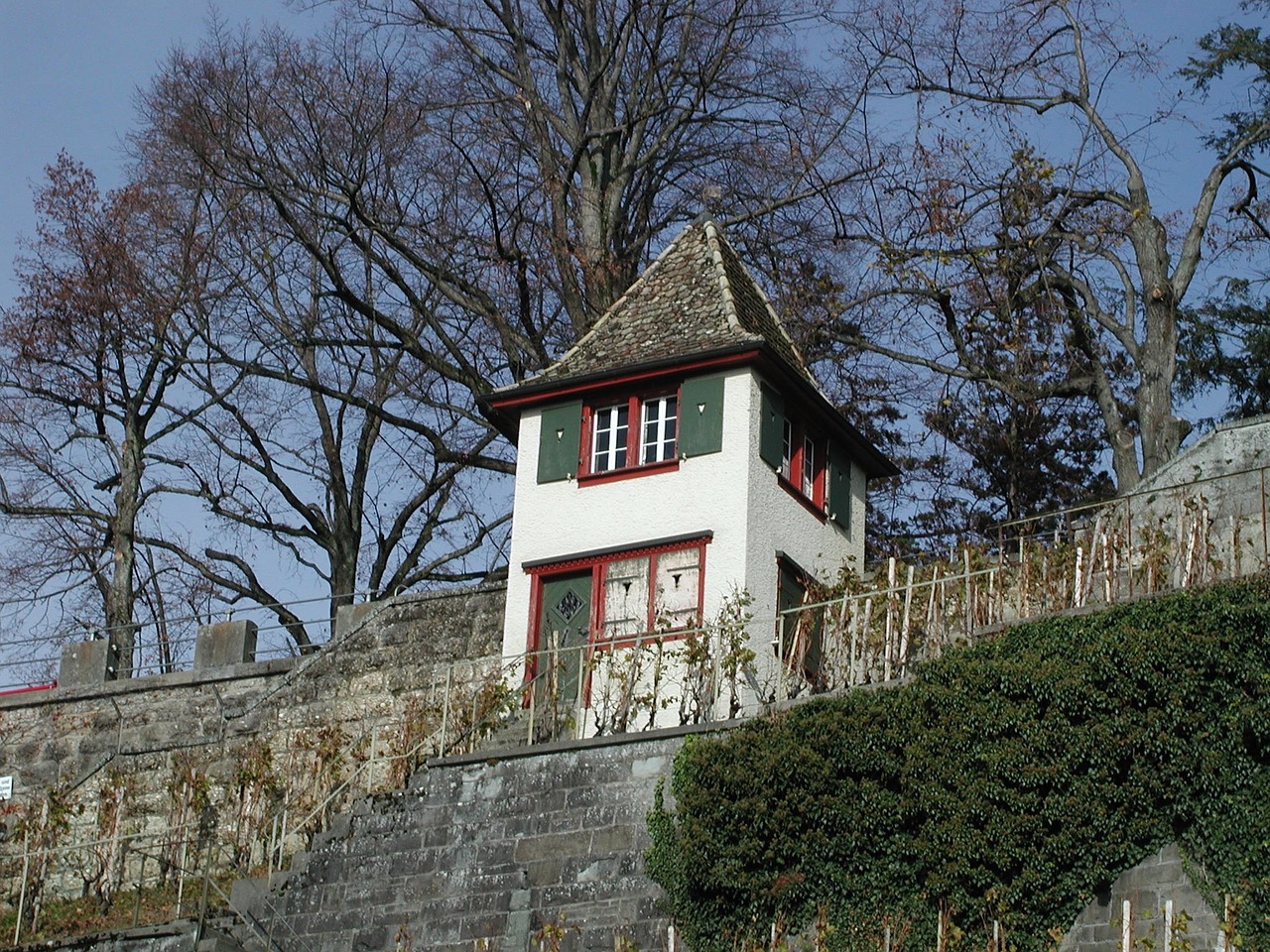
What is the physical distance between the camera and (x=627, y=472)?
22.8m

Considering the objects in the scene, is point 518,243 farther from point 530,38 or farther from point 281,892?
point 281,892

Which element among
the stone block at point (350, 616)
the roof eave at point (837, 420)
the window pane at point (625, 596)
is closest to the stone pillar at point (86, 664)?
the stone block at point (350, 616)

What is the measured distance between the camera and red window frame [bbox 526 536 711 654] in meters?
21.7

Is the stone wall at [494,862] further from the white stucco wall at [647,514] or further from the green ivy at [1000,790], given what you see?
the white stucco wall at [647,514]

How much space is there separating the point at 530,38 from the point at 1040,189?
8.03m

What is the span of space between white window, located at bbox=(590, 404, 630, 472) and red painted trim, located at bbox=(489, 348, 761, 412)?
26cm

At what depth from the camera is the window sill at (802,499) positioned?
74.9 ft

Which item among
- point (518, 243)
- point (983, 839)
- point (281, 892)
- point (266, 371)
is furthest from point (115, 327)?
point (983, 839)

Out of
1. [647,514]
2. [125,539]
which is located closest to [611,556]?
[647,514]

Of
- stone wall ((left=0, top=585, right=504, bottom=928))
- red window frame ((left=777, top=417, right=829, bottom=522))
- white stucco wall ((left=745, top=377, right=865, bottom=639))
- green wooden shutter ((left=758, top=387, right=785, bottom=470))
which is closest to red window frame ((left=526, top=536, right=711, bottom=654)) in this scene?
white stucco wall ((left=745, top=377, right=865, bottom=639))

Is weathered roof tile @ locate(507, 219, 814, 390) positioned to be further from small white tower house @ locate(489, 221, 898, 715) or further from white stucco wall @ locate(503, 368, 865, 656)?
white stucco wall @ locate(503, 368, 865, 656)

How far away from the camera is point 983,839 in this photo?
55.0 ft

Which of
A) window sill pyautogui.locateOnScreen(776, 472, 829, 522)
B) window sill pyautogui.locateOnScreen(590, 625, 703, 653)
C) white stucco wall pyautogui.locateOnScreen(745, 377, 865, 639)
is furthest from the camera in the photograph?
window sill pyautogui.locateOnScreen(776, 472, 829, 522)

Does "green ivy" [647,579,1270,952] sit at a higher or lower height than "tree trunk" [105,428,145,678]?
lower
